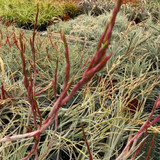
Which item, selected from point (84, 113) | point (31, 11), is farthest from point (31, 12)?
point (84, 113)

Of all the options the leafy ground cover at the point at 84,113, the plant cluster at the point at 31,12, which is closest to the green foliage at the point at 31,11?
the plant cluster at the point at 31,12

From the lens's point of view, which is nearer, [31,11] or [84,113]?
[84,113]

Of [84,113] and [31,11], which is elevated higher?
[31,11]

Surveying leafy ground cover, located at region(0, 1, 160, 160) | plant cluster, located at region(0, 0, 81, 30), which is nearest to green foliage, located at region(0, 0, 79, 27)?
plant cluster, located at region(0, 0, 81, 30)

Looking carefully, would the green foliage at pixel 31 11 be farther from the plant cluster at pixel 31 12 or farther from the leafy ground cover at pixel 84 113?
the leafy ground cover at pixel 84 113

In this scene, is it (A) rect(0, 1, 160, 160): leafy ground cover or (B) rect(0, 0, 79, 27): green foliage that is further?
(B) rect(0, 0, 79, 27): green foliage

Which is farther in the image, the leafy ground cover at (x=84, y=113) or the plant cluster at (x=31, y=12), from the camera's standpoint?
the plant cluster at (x=31, y=12)

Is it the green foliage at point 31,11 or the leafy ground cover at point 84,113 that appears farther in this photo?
the green foliage at point 31,11

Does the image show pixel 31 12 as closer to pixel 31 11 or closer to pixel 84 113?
pixel 31 11

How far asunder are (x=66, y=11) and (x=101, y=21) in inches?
78.7

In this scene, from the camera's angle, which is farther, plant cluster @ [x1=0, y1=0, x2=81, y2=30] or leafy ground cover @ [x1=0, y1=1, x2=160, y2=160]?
plant cluster @ [x1=0, y1=0, x2=81, y2=30]

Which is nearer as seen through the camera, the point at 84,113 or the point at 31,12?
the point at 84,113

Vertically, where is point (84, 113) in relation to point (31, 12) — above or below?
below

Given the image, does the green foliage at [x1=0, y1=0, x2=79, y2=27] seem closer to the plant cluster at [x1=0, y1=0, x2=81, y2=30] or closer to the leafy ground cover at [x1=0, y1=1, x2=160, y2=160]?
the plant cluster at [x1=0, y1=0, x2=81, y2=30]
